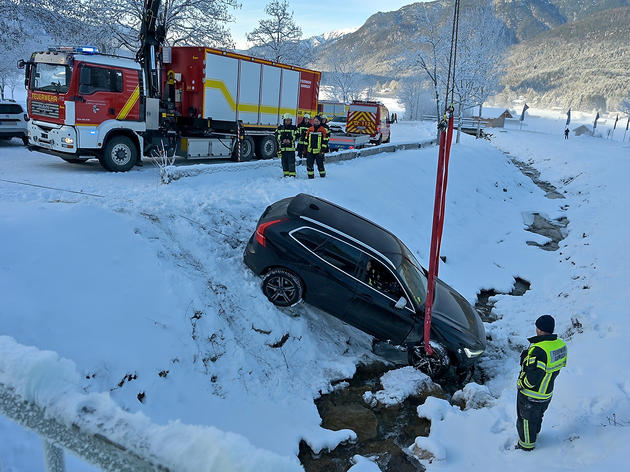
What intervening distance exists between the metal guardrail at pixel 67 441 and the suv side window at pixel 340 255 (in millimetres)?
5484

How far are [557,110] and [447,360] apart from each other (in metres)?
171

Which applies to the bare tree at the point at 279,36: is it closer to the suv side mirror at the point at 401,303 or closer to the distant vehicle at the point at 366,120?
the distant vehicle at the point at 366,120

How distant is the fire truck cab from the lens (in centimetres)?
1119

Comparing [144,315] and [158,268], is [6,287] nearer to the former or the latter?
[144,315]

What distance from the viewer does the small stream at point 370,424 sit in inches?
203

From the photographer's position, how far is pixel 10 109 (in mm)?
16469

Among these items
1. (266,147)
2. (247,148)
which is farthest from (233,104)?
(266,147)

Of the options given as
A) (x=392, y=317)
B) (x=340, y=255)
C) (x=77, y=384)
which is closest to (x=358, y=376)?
(x=392, y=317)

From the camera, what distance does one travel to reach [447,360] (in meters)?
6.63

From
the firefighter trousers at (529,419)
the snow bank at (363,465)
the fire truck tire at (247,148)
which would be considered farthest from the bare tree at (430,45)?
the snow bank at (363,465)

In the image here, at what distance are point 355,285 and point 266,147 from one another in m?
11.0

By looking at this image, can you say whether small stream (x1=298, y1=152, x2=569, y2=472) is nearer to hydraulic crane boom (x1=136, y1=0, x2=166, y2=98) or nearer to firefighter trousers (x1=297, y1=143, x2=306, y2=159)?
firefighter trousers (x1=297, y1=143, x2=306, y2=159)

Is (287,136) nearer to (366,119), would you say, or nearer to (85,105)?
(85,105)

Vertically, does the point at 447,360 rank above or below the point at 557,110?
below
